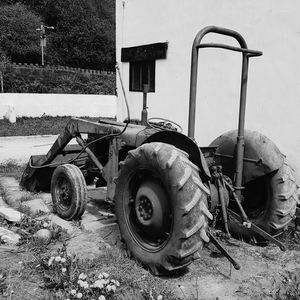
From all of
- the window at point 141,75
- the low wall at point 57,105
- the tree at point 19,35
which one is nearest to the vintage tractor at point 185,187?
the window at point 141,75

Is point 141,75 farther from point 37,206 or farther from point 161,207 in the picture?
point 161,207

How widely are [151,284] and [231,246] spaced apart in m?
1.23

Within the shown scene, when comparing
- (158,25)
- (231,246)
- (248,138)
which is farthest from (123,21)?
(231,246)

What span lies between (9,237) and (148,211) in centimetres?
153

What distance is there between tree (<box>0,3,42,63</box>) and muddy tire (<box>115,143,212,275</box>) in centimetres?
3221

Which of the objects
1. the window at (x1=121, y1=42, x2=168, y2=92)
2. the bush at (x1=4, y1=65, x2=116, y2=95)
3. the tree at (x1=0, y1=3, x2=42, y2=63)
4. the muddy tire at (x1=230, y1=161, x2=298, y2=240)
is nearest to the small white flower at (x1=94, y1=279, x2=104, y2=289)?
the muddy tire at (x1=230, y1=161, x2=298, y2=240)

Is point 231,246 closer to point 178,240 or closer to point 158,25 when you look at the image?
point 178,240

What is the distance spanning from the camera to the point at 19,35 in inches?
1363

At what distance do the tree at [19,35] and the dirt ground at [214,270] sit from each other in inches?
1256

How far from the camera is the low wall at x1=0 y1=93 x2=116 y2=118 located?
19.2m

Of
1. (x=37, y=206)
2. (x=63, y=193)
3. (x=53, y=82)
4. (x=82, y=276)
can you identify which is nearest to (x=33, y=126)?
(x=53, y=82)

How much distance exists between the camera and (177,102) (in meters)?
7.51

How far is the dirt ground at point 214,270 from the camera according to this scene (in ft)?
10.6

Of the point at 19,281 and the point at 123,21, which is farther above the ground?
the point at 123,21
